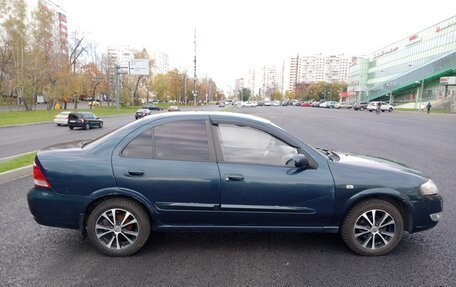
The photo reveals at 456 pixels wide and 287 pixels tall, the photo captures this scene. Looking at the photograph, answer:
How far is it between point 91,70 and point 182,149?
194 feet

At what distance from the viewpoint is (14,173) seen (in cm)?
612

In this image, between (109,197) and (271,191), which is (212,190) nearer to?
(271,191)

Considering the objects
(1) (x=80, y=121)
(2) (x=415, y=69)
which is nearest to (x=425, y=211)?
(1) (x=80, y=121)

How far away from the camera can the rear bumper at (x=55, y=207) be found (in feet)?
10.4

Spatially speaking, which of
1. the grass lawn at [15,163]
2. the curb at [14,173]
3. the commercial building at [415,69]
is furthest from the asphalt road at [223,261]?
the commercial building at [415,69]

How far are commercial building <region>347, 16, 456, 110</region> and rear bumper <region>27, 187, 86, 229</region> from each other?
5533 centimetres

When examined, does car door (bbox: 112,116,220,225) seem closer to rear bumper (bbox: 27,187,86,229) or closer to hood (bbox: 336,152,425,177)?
rear bumper (bbox: 27,187,86,229)

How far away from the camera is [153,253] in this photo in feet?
10.9

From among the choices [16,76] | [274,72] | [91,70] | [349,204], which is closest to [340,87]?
[274,72]

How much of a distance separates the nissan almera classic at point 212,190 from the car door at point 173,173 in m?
0.01

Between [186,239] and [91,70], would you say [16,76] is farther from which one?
[186,239]

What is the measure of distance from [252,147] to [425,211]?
6.87 ft

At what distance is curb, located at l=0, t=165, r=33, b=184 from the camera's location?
583cm

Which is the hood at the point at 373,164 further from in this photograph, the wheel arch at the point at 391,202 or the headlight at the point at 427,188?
the wheel arch at the point at 391,202
